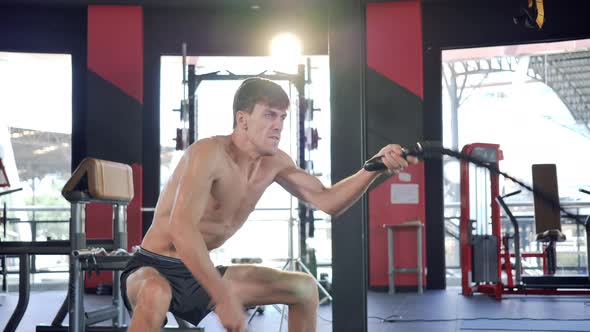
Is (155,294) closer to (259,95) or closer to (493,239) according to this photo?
(259,95)

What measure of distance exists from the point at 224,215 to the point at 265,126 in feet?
1.11

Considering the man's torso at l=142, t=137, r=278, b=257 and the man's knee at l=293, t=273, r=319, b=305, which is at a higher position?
the man's torso at l=142, t=137, r=278, b=257

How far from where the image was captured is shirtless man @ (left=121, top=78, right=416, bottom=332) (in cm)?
204

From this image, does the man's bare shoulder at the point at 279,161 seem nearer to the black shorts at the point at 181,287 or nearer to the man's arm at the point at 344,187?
the man's arm at the point at 344,187

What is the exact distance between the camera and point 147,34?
23.8 feet

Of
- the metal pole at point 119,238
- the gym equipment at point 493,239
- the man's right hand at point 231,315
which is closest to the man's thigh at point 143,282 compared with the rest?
the man's right hand at point 231,315

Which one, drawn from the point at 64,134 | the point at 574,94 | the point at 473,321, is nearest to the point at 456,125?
the point at 574,94

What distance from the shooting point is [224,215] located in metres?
2.37

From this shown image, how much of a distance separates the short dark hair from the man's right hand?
2.01 ft

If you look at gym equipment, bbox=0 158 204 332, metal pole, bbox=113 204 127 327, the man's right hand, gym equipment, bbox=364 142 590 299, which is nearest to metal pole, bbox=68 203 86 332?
gym equipment, bbox=0 158 204 332

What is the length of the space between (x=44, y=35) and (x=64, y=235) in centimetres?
203

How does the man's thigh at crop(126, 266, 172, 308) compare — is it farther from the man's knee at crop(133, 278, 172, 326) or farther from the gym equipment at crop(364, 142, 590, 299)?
the gym equipment at crop(364, 142, 590, 299)

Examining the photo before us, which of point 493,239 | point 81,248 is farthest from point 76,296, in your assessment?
point 493,239

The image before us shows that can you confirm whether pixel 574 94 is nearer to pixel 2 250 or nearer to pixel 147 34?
pixel 147 34
